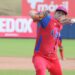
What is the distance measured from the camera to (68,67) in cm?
1257

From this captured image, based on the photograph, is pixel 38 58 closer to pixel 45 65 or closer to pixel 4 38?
pixel 45 65

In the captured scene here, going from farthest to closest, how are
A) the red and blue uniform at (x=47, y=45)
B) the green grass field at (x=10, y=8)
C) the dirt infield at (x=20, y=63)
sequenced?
the green grass field at (x=10, y=8) < the dirt infield at (x=20, y=63) < the red and blue uniform at (x=47, y=45)

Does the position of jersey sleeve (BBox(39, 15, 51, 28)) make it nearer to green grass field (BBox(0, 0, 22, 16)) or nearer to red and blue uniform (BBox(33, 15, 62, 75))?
red and blue uniform (BBox(33, 15, 62, 75))

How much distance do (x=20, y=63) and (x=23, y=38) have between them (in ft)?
29.9

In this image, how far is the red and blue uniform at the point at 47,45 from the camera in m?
7.71

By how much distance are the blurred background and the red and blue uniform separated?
3509 millimetres

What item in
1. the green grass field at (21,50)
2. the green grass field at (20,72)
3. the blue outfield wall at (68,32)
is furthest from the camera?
the blue outfield wall at (68,32)

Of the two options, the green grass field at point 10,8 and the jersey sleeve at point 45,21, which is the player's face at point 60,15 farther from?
the green grass field at point 10,8

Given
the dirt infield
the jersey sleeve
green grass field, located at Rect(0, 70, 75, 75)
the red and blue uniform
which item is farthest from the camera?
the dirt infield

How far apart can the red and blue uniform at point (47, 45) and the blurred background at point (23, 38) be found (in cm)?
351

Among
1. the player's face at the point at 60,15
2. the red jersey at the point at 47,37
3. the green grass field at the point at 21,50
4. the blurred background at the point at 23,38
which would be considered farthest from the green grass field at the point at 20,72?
the player's face at the point at 60,15

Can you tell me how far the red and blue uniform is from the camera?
771cm

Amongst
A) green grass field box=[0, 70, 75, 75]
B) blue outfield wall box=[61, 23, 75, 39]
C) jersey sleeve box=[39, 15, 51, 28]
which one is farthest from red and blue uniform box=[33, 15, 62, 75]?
blue outfield wall box=[61, 23, 75, 39]

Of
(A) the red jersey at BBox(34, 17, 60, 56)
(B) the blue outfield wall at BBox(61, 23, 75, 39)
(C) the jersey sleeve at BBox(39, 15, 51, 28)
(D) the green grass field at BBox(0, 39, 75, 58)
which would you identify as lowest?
(D) the green grass field at BBox(0, 39, 75, 58)
